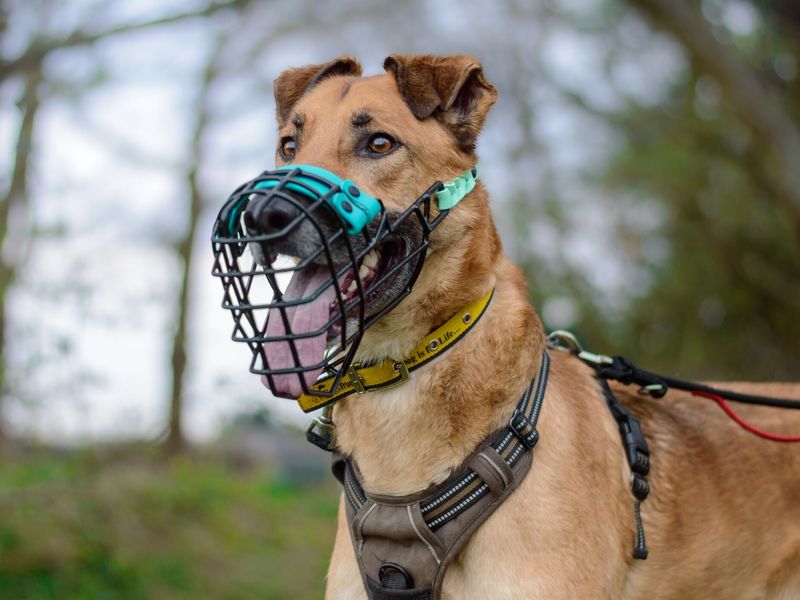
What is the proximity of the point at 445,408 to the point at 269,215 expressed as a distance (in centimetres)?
82

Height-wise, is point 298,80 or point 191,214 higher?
point 298,80

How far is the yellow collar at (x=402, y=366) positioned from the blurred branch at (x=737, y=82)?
20.3ft

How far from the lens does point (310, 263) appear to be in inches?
89.2

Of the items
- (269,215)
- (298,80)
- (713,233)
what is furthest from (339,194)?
(713,233)

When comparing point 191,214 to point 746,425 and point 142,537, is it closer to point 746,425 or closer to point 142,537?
point 142,537

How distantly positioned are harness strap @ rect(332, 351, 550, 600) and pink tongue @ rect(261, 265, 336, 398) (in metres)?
0.49

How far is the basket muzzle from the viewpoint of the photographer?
83.6 inches

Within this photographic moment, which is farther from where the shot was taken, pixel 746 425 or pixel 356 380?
pixel 746 425

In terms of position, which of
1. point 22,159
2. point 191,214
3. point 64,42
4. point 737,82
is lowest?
point 191,214

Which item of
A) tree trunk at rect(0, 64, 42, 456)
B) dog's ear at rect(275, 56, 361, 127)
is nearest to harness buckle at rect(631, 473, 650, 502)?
dog's ear at rect(275, 56, 361, 127)

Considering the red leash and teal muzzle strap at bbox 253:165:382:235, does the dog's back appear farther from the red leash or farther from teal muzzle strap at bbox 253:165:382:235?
teal muzzle strap at bbox 253:165:382:235

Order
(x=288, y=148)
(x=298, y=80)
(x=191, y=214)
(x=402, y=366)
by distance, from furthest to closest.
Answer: (x=191, y=214)
(x=298, y=80)
(x=288, y=148)
(x=402, y=366)

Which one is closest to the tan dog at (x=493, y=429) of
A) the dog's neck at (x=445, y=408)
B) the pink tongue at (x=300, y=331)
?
the dog's neck at (x=445, y=408)

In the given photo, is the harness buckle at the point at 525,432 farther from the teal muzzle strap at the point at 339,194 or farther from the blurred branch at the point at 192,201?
the blurred branch at the point at 192,201
